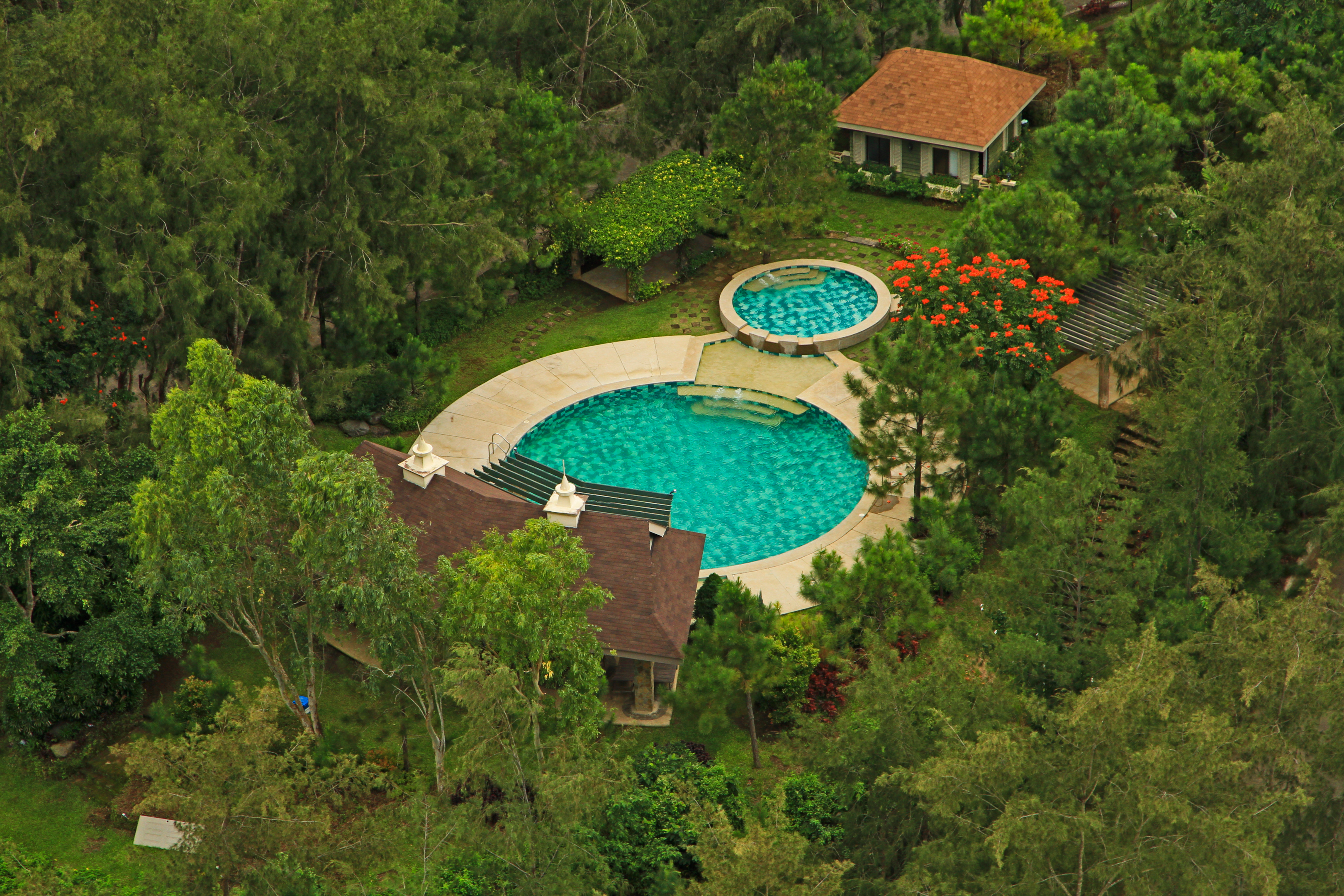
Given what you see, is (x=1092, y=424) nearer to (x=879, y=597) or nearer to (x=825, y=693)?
(x=879, y=597)

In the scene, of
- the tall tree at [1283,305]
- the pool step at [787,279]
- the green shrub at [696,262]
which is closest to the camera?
the tall tree at [1283,305]

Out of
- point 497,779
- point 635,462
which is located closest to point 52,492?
point 497,779

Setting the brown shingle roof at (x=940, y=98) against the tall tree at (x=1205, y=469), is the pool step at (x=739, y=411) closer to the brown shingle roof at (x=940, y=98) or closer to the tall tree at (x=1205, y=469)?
the tall tree at (x=1205, y=469)

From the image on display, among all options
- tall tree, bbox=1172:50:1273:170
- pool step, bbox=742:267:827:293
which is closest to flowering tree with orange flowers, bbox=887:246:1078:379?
pool step, bbox=742:267:827:293

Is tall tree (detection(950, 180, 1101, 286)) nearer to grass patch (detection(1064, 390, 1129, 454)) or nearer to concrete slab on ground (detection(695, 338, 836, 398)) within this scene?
grass patch (detection(1064, 390, 1129, 454))

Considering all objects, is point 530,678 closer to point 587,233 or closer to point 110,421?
point 110,421

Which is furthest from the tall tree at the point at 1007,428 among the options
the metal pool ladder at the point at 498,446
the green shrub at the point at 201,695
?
the green shrub at the point at 201,695
